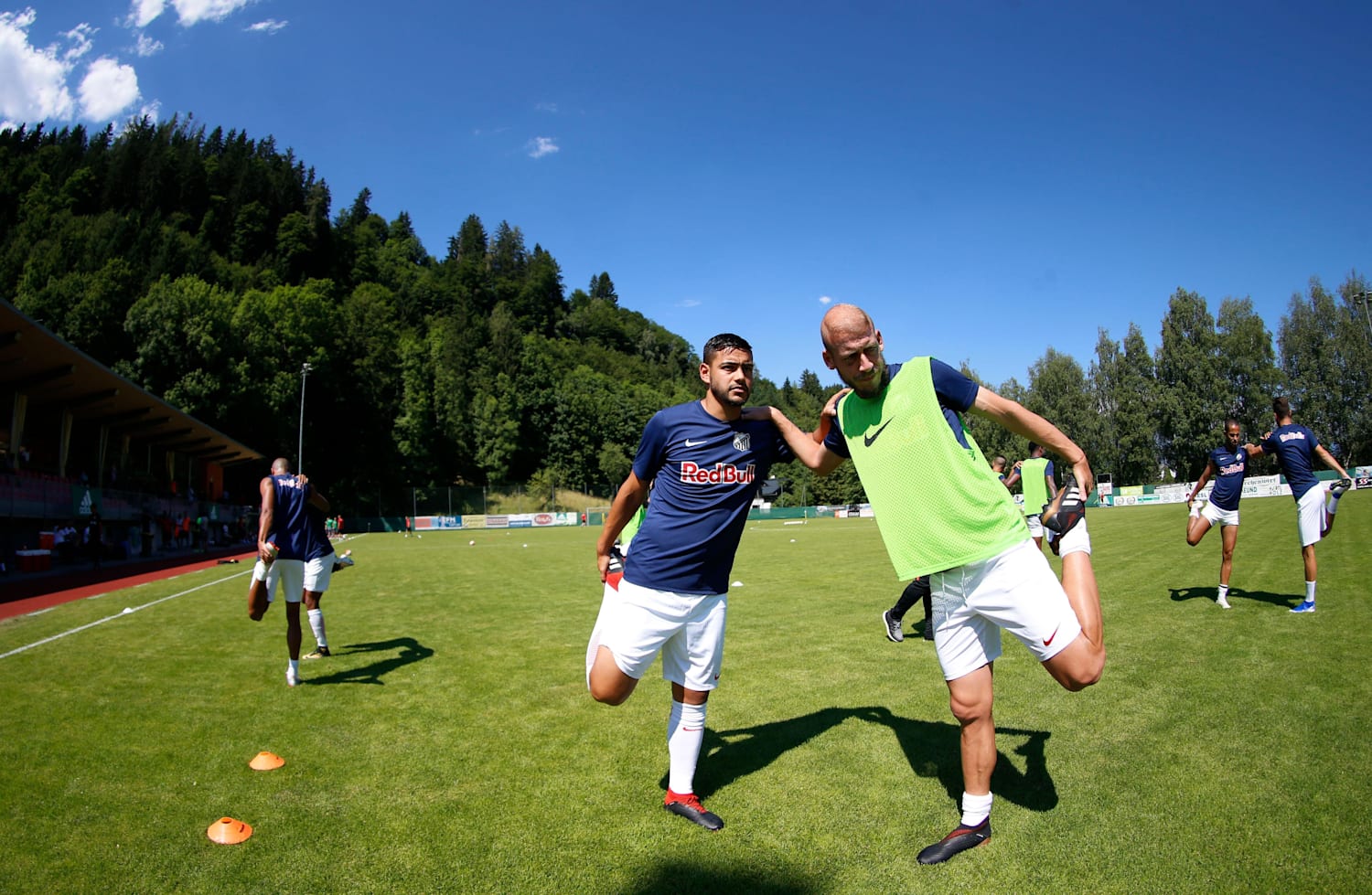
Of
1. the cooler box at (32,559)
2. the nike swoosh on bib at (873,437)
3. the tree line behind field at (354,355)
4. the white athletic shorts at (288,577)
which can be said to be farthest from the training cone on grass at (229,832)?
the tree line behind field at (354,355)

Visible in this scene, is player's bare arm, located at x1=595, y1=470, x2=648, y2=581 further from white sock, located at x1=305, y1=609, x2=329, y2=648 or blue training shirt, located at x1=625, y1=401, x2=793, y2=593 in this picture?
white sock, located at x1=305, y1=609, x2=329, y2=648

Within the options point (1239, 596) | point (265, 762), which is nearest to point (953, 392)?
point (265, 762)

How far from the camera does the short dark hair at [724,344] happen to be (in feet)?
A: 13.1

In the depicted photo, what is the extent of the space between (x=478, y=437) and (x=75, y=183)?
155 ft

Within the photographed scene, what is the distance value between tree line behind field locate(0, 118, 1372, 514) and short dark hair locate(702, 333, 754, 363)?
178ft

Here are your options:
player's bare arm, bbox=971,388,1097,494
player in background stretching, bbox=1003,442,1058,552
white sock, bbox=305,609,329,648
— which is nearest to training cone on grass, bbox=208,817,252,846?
player's bare arm, bbox=971,388,1097,494

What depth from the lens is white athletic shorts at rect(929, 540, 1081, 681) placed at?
339 centimetres

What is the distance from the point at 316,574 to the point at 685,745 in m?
6.34

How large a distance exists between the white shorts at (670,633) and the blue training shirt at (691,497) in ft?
0.23

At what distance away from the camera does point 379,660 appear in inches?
326

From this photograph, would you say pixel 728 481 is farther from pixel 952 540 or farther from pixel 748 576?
pixel 748 576

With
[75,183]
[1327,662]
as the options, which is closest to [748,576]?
[1327,662]

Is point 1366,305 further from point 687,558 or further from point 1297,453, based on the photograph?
point 687,558

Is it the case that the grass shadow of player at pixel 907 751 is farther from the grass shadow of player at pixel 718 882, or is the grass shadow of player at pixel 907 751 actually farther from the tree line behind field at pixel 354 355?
the tree line behind field at pixel 354 355
